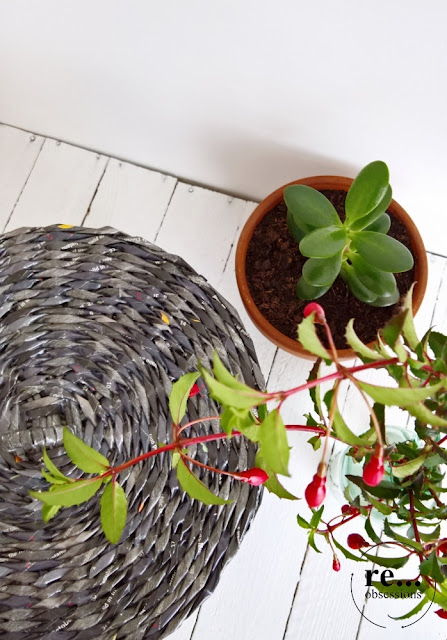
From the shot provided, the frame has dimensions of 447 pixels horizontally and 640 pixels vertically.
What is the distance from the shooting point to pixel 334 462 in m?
1.01

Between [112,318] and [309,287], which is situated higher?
[309,287]

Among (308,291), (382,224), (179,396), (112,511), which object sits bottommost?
(112,511)

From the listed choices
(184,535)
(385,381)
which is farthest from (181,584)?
(385,381)

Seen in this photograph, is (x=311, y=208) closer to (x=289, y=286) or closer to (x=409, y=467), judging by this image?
(x=289, y=286)

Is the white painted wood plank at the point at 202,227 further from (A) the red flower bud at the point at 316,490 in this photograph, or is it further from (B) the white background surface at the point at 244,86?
(A) the red flower bud at the point at 316,490

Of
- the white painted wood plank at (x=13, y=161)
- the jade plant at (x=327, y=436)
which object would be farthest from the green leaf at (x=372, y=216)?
the white painted wood plank at (x=13, y=161)

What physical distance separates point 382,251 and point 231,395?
1.49 ft

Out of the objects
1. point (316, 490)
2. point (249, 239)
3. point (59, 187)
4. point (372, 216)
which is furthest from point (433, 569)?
point (59, 187)

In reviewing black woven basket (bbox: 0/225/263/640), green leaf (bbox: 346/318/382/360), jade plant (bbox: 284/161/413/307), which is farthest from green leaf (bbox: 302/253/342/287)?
green leaf (bbox: 346/318/382/360)

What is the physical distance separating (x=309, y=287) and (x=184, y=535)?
1.17 feet

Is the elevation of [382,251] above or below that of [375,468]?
above

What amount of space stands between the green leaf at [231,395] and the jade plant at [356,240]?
369 mm

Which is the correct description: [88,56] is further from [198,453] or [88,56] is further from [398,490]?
[398,490]

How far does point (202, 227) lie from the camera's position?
3.78ft
